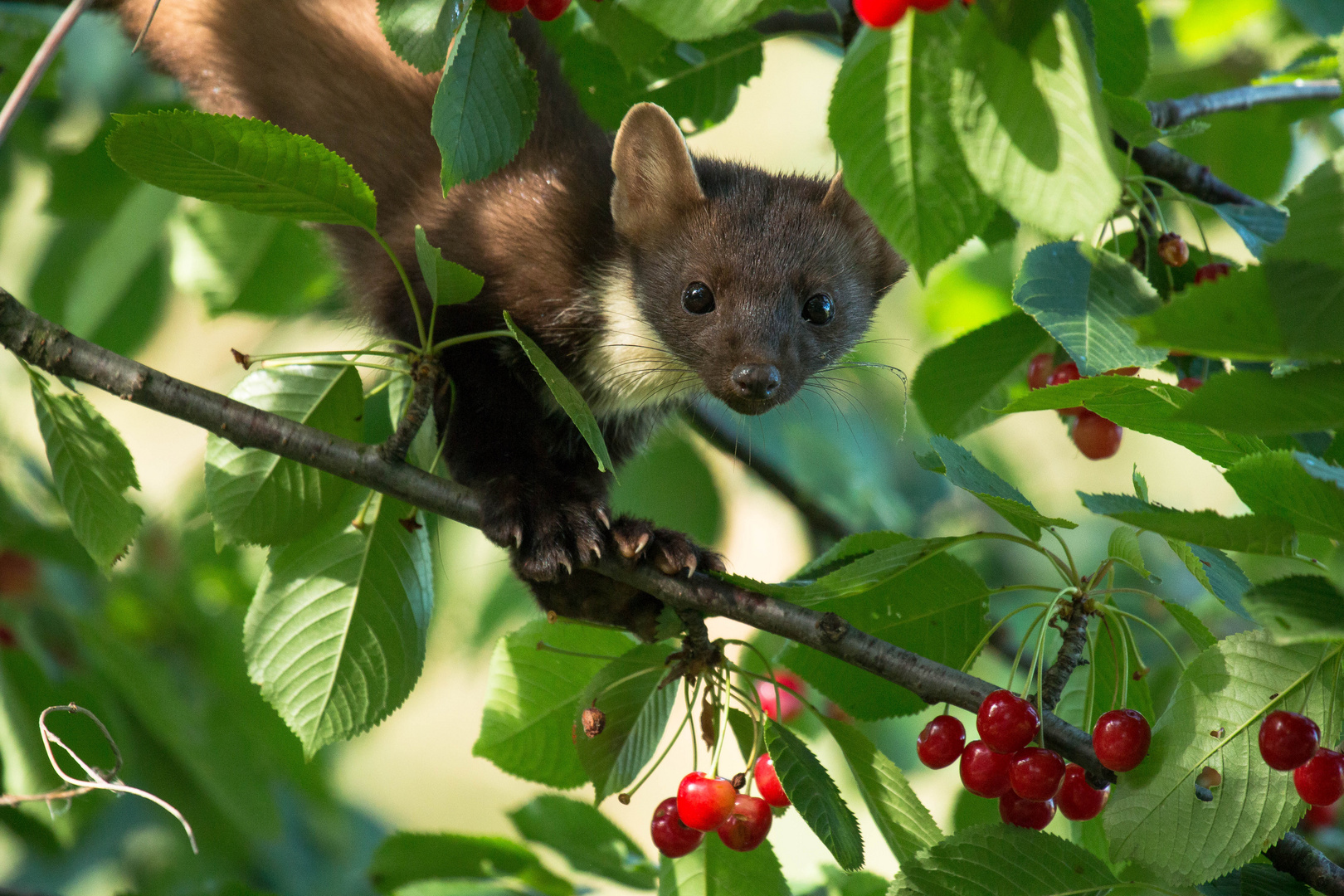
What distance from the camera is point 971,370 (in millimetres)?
3238

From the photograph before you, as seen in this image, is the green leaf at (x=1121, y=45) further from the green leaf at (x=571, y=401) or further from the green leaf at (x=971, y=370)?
the green leaf at (x=571, y=401)

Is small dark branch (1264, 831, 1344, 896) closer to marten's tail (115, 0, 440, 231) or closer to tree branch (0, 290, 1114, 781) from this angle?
tree branch (0, 290, 1114, 781)

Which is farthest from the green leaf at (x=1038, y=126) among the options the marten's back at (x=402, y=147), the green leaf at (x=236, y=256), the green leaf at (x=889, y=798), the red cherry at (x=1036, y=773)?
the green leaf at (x=236, y=256)

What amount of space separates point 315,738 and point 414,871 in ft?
2.50

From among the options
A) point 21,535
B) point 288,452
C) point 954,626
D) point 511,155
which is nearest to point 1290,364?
point 954,626

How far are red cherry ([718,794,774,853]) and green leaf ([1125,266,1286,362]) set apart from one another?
1.40m

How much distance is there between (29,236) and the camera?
240 inches

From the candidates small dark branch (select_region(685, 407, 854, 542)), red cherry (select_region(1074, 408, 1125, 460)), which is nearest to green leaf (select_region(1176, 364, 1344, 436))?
red cherry (select_region(1074, 408, 1125, 460))

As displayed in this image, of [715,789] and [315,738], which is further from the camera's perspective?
[315,738]

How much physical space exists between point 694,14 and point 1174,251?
1.88 metres

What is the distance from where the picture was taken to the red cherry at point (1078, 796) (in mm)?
2330

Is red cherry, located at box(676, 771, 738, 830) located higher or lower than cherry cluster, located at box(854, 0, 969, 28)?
lower

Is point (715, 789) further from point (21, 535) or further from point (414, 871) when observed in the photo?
point (21, 535)

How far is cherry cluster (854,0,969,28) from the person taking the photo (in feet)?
4.94
